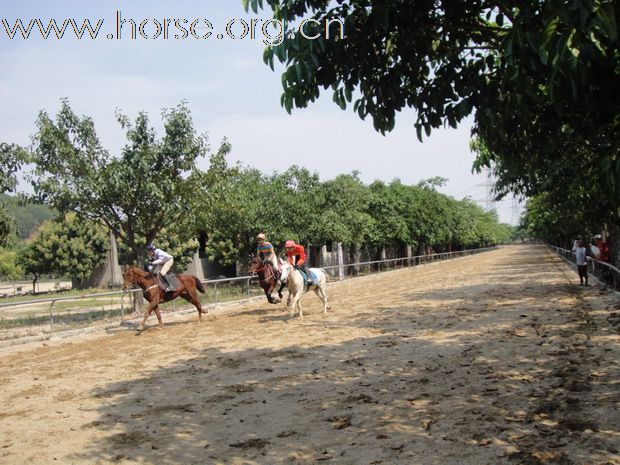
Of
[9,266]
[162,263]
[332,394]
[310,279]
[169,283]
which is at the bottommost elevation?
[332,394]

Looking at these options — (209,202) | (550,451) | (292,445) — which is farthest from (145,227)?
(550,451)

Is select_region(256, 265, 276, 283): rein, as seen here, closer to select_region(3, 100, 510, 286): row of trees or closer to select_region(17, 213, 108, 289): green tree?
select_region(3, 100, 510, 286): row of trees

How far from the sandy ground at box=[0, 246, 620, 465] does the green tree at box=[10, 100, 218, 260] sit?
5.66 meters

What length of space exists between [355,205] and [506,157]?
30817mm

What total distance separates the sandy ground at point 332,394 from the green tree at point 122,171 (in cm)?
566

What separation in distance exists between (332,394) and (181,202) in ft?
42.9

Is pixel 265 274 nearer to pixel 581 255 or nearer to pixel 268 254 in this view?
pixel 268 254

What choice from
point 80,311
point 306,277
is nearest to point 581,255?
point 306,277

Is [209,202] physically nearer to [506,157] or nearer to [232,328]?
[232,328]

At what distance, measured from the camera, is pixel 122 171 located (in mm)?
17531

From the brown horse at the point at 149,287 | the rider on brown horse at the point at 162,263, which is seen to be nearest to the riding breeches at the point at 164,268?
the rider on brown horse at the point at 162,263

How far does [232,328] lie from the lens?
14203mm

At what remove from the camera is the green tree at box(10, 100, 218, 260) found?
1727 centimetres

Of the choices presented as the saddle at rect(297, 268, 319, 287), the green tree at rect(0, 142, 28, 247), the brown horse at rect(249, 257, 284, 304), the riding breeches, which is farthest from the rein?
the green tree at rect(0, 142, 28, 247)
